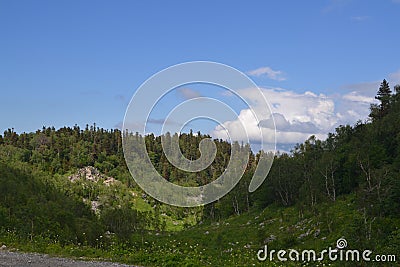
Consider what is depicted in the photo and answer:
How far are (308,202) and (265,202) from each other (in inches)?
901

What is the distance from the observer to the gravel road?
16734 mm

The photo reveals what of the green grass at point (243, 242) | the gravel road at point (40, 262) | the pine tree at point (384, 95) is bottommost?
the green grass at point (243, 242)

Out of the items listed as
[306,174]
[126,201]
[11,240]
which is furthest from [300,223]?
[126,201]

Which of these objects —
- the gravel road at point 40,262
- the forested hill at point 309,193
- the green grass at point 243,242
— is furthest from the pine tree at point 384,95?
the gravel road at point 40,262

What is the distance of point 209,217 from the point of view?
122 m

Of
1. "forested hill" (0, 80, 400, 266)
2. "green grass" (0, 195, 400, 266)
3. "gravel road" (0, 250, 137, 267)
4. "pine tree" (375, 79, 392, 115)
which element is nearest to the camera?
"gravel road" (0, 250, 137, 267)

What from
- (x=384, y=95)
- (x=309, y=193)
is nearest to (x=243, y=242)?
(x=309, y=193)

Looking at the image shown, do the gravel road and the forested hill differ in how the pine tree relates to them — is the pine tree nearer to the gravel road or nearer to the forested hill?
the forested hill

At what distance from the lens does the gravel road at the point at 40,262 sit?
16734 mm

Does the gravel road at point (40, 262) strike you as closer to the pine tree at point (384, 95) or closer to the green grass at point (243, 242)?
the green grass at point (243, 242)

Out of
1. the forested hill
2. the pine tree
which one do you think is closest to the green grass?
the forested hill

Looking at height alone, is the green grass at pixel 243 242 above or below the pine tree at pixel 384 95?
below

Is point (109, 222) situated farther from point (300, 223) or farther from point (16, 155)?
point (16, 155)

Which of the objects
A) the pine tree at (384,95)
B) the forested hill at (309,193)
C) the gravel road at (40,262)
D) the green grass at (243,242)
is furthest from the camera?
the pine tree at (384,95)
